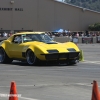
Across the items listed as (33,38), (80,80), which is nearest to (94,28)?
(33,38)

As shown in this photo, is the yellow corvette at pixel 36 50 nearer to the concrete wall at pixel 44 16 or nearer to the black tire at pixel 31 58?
the black tire at pixel 31 58

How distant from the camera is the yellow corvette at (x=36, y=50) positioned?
16094mm

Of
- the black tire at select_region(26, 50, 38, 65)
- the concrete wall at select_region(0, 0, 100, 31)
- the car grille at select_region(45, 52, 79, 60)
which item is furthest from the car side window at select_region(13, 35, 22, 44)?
the concrete wall at select_region(0, 0, 100, 31)

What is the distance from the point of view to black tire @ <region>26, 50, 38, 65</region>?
16.5 metres

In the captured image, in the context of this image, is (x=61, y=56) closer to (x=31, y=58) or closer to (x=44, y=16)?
(x=31, y=58)

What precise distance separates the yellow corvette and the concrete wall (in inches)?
1840

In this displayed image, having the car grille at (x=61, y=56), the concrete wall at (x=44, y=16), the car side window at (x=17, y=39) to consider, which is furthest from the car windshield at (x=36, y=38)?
the concrete wall at (x=44, y=16)

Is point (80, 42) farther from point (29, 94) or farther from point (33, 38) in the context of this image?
point (29, 94)

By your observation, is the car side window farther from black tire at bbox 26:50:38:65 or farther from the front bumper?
the front bumper

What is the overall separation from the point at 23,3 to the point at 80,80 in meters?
55.5

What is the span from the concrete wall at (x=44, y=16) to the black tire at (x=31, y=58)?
48.3 m

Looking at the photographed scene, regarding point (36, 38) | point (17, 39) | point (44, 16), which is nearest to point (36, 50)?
point (36, 38)

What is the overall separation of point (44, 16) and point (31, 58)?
51117 mm

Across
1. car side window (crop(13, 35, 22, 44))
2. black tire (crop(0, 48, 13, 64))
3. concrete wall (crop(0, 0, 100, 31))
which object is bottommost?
black tire (crop(0, 48, 13, 64))
